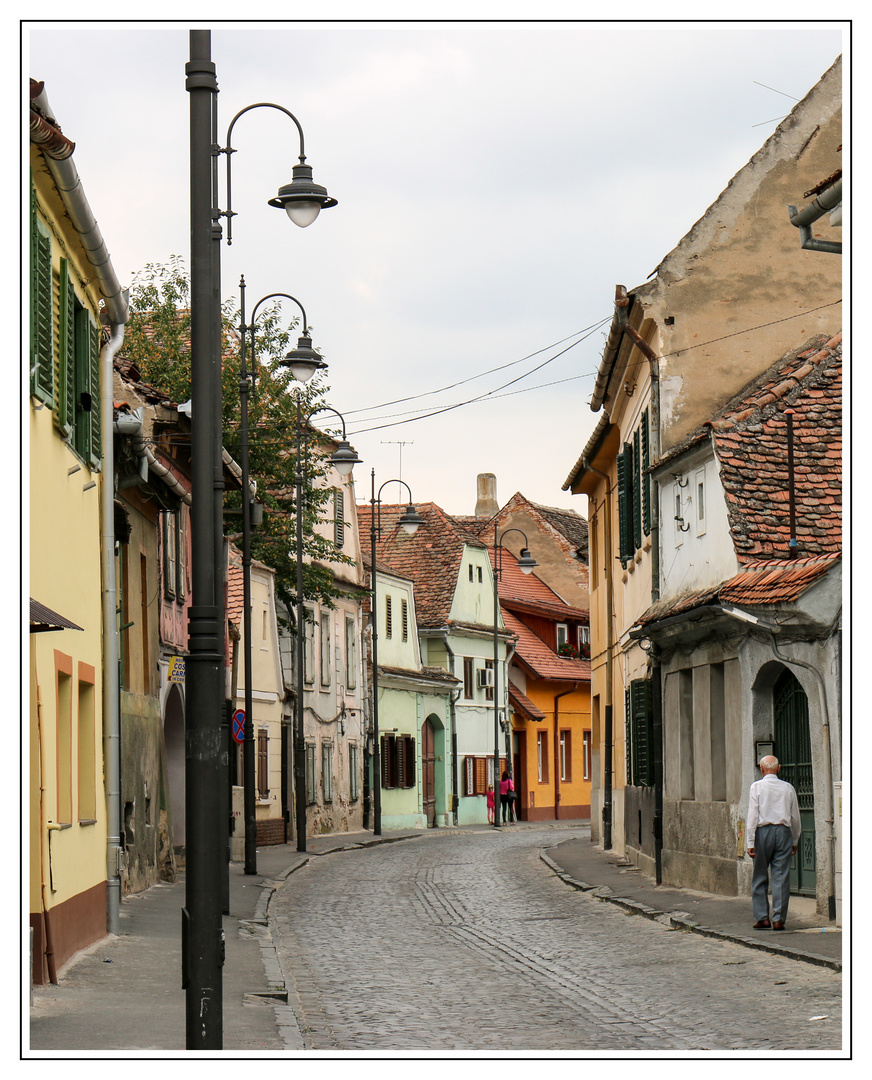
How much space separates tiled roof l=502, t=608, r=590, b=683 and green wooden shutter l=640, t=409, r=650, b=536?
121ft

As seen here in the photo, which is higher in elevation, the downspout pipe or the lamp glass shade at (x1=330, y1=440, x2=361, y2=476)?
the downspout pipe

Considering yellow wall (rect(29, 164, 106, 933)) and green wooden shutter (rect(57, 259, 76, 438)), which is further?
green wooden shutter (rect(57, 259, 76, 438))

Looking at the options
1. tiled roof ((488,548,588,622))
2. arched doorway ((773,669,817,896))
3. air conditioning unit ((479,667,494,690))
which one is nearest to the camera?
arched doorway ((773,669,817,896))

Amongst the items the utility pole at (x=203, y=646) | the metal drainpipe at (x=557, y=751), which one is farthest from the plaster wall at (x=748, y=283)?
the metal drainpipe at (x=557, y=751)

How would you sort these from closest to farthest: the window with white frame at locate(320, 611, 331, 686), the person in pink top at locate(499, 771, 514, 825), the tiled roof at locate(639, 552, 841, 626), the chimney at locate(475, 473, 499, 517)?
the tiled roof at locate(639, 552, 841, 626) → the window with white frame at locate(320, 611, 331, 686) → the person in pink top at locate(499, 771, 514, 825) → the chimney at locate(475, 473, 499, 517)

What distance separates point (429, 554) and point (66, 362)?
4484 centimetres

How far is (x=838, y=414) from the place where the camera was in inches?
794

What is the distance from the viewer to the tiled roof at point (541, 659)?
6284cm

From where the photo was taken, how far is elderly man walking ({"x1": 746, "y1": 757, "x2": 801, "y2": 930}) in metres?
16.1

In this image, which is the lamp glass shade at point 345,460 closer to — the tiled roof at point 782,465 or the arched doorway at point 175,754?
the arched doorway at point 175,754

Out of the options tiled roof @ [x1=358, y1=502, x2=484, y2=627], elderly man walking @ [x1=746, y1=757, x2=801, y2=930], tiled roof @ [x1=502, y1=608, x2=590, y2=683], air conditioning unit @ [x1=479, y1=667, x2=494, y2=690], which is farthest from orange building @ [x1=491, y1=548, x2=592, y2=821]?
elderly man walking @ [x1=746, y1=757, x2=801, y2=930]

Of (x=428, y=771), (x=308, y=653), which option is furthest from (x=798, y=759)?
(x=428, y=771)

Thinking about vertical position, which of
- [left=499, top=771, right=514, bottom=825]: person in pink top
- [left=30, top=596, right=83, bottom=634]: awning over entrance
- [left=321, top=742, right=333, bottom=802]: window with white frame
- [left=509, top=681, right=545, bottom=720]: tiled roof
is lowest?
[left=499, top=771, right=514, bottom=825]: person in pink top

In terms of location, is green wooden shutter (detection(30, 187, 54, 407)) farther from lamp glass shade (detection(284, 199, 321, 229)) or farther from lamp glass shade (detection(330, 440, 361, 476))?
lamp glass shade (detection(330, 440, 361, 476))
